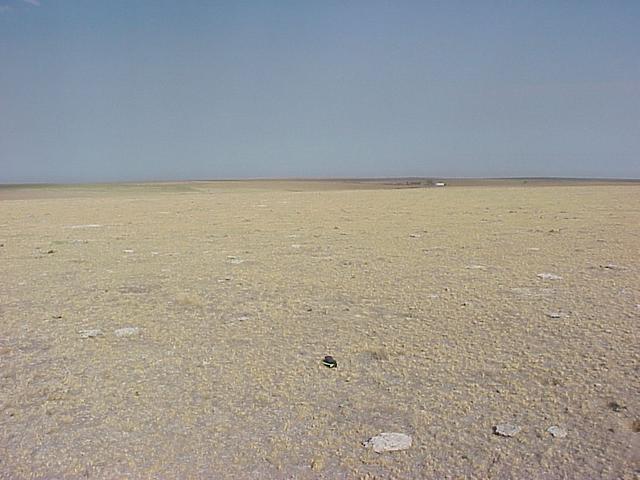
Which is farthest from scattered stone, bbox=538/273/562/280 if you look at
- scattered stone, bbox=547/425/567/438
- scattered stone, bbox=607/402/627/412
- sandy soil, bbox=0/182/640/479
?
scattered stone, bbox=547/425/567/438

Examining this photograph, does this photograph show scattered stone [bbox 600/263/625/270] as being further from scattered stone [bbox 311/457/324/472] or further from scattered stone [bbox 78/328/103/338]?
scattered stone [bbox 78/328/103/338]

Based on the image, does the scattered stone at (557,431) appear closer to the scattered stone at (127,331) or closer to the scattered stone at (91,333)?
the scattered stone at (127,331)

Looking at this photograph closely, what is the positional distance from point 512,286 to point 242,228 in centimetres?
564

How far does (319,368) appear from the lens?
264cm

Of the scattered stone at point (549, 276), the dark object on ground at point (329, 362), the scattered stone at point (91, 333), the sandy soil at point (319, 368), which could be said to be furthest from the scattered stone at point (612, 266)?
the scattered stone at point (91, 333)

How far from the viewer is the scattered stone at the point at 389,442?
6.35 feet

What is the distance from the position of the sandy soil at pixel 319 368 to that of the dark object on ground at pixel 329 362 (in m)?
0.05

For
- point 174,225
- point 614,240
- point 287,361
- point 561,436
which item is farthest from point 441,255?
point 174,225

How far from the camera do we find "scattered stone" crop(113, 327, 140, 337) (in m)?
3.19

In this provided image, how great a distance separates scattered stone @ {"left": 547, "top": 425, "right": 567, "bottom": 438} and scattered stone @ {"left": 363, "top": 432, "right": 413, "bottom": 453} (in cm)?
51

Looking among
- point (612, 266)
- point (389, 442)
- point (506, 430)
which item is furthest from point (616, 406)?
point (612, 266)

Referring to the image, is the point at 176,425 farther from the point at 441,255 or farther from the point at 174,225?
the point at 174,225

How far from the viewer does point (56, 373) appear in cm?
262

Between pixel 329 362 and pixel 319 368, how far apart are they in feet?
0.26
